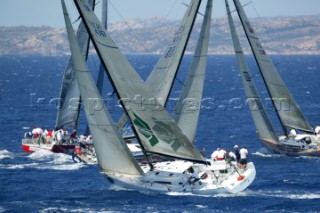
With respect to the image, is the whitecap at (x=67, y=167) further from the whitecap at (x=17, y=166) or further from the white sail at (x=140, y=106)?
the white sail at (x=140, y=106)

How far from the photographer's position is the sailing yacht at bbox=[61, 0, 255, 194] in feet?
139

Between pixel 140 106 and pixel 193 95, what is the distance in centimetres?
906

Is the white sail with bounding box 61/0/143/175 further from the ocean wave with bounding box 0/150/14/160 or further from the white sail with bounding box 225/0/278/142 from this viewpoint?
the white sail with bounding box 225/0/278/142

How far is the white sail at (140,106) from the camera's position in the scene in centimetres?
4212

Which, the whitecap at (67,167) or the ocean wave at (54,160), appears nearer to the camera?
the whitecap at (67,167)

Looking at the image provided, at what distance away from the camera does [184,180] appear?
43.0 metres

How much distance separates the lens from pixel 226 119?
85000 millimetres

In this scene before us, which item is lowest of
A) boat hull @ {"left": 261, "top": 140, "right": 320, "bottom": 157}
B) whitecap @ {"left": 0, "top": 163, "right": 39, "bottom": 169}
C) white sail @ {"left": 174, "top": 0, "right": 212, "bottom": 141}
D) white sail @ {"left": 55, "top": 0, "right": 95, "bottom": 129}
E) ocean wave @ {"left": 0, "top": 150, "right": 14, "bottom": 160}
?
ocean wave @ {"left": 0, "top": 150, "right": 14, "bottom": 160}

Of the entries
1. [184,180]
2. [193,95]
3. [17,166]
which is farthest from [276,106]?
[17,166]

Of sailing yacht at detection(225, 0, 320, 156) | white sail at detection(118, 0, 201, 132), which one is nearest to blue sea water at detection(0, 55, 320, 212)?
sailing yacht at detection(225, 0, 320, 156)

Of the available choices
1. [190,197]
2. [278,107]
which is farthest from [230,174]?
[278,107]

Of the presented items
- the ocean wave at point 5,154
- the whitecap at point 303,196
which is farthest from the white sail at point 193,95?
the ocean wave at point 5,154

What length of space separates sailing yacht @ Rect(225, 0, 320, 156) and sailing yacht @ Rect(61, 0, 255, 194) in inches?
595

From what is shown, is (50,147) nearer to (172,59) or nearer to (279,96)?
(172,59)
